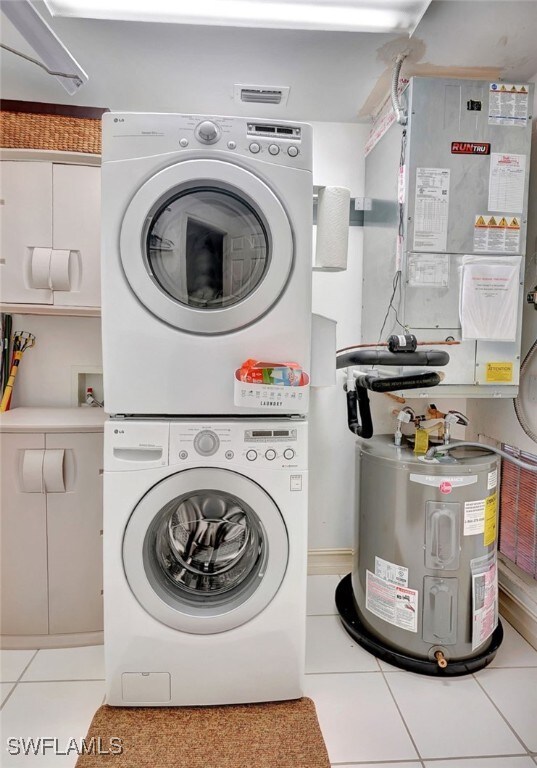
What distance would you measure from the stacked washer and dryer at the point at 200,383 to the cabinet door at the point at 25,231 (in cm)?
65

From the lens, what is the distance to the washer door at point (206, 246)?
136 centimetres

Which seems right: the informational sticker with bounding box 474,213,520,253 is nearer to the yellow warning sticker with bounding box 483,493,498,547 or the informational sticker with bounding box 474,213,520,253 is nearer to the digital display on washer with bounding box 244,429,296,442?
the yellow warning sticker with bounding box 483,493,498,547

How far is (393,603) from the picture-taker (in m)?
1.68

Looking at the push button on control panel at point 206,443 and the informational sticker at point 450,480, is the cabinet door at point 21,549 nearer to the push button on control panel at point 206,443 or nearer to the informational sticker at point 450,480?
the push button on control panel at point 206,443

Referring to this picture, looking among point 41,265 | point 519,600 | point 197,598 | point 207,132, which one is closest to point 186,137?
point 207,132

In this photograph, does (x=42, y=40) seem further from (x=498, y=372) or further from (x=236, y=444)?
(x=498, y=372)

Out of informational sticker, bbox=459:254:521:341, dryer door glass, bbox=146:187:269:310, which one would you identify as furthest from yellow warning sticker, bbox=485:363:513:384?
dryer door glass, bbox=146:187:269:310

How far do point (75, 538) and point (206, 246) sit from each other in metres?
1.31

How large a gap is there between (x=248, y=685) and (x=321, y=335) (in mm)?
1219

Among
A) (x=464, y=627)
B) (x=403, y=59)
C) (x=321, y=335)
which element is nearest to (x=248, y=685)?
(x=464, y=627)

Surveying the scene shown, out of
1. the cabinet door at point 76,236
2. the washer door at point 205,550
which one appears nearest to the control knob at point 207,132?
the cabinet door at point 76,236

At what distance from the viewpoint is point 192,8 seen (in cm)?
151

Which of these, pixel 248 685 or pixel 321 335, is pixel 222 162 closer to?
pixel 321 335

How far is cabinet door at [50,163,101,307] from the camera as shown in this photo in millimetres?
1848
